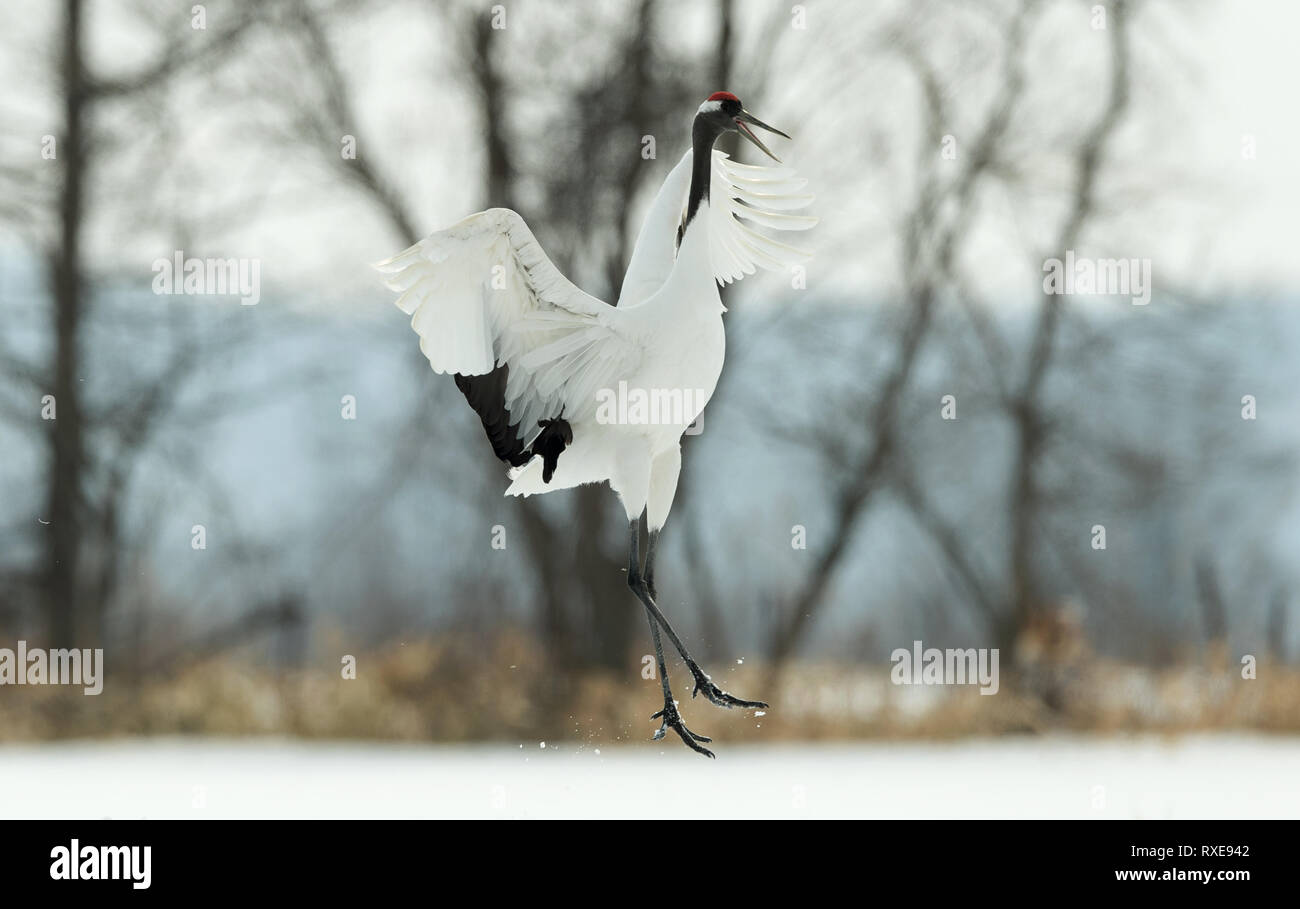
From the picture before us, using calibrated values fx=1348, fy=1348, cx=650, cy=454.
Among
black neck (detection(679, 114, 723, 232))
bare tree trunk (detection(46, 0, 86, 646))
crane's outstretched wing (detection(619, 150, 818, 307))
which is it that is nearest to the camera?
black neck (detection(679, 114, 723, 232))

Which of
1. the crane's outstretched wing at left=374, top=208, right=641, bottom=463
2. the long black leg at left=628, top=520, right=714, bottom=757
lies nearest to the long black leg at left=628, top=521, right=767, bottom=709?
the long black leg at left=628, top=520, right=714, bottom=757

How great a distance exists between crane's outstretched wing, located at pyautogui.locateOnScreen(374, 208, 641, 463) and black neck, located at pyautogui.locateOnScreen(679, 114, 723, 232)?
53 centimetres

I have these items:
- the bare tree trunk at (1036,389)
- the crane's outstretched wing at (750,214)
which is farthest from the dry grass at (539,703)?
the crane's outstretched wing at (750,214)

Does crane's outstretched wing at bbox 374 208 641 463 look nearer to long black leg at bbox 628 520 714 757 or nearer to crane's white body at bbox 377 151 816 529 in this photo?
crane's white body at bbox 377 151 816 529

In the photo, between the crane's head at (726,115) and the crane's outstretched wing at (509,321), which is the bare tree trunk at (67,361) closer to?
the crane's outstretched wing at (509,321)

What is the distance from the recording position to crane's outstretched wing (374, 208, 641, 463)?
14.7 feet

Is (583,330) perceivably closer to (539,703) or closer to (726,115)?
(726,115)

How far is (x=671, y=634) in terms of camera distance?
15.3 feet

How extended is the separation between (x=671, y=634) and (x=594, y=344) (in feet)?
3.42

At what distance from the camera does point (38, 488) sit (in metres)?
9.30

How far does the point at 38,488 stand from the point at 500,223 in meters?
6.22

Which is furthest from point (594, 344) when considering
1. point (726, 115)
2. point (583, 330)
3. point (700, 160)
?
point (726, 115)

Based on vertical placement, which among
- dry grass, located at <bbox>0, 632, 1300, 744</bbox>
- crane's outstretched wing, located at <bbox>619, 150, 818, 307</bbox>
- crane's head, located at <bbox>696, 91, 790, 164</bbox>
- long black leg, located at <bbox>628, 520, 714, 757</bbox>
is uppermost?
crane's head, located at <bbox>696, 91, 790, 164</bbox>

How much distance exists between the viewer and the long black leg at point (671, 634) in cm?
470
